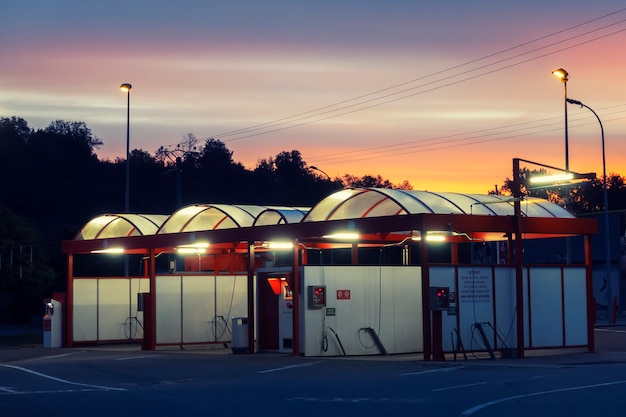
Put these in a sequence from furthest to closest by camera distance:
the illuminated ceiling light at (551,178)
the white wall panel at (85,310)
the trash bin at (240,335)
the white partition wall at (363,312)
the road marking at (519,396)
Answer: the white wall panel at (85,310) → the trash bin at (240,335) → the white partition wall at (363,312) → the illuminated ceiling light at (551,178) → the road marking at (519,396)

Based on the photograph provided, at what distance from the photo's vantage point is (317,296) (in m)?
27.2

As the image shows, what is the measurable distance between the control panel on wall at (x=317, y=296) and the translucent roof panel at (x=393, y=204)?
2130 mm

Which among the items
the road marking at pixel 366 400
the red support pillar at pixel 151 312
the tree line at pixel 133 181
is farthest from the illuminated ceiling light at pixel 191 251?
the tree line at pixel 133 181

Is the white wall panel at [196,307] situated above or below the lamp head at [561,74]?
below

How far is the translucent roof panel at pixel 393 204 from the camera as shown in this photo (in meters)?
27.3

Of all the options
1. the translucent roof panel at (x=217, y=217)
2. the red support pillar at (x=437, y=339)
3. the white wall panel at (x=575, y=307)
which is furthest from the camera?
the translucent roof panel at (x=217, y=217)

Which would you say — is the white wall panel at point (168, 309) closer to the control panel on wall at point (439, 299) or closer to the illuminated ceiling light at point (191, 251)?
the illuminated ceiling light at point (191, 251)

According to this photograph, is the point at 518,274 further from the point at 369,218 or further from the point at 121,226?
the point at 121,226

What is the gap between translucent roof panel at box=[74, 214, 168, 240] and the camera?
1393 inches

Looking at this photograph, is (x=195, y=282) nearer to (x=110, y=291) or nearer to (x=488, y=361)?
(x=110, y=291)

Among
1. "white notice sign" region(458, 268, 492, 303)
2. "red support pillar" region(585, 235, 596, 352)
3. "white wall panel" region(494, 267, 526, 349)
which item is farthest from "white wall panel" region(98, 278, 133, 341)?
"red support pillar" region(585, 235, 596, 352)

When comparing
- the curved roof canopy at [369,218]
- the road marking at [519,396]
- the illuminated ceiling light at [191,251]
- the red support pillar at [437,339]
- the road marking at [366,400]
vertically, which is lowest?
the road marking at [366,400]

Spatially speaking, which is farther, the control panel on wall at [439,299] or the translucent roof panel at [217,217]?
the translucent roof panel at [217,217]

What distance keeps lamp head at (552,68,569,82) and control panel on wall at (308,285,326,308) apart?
68.1 feet
